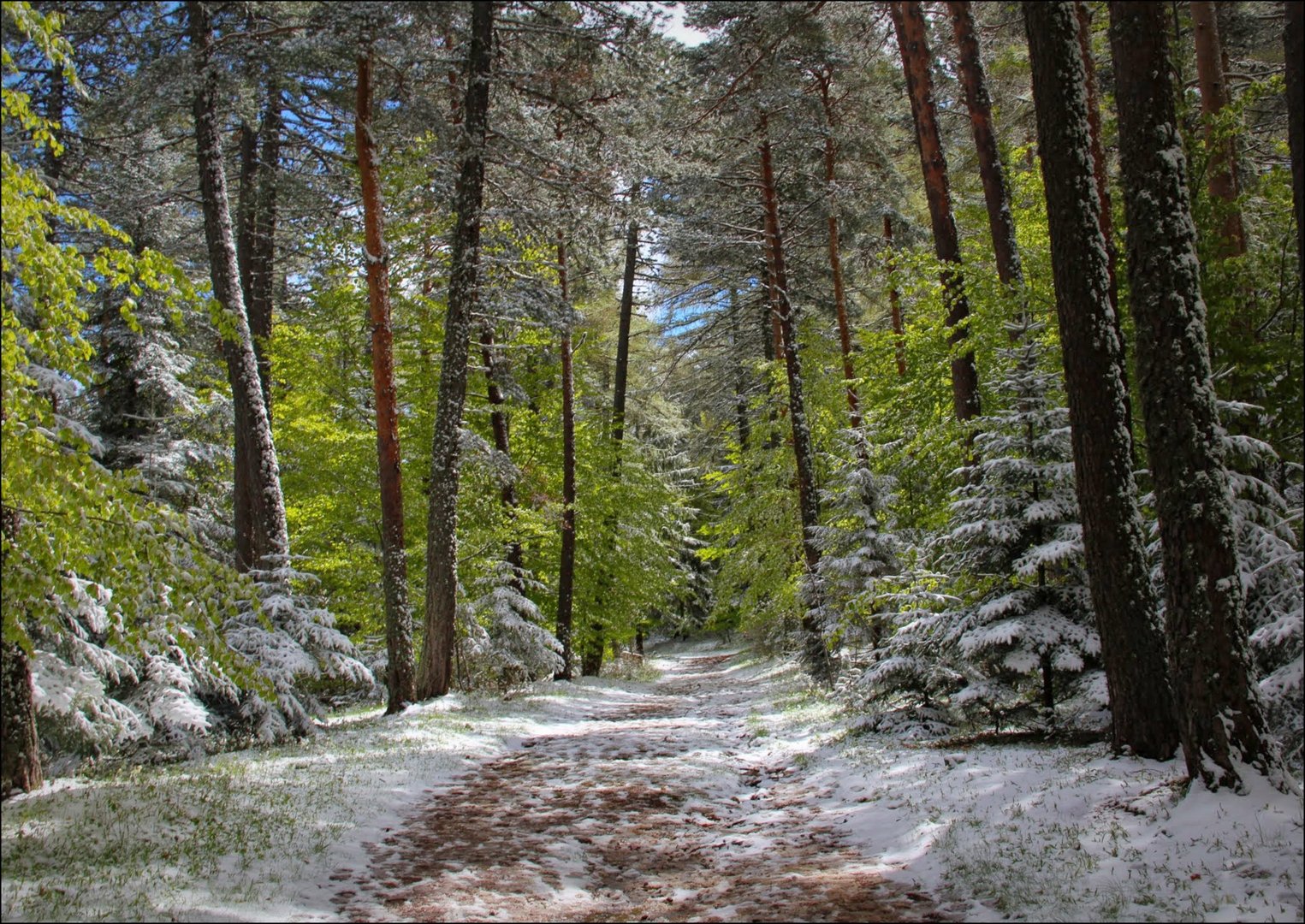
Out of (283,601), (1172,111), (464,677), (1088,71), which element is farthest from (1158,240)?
(464,677)

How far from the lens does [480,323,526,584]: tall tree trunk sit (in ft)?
60.3

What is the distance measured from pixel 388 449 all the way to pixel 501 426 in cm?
618

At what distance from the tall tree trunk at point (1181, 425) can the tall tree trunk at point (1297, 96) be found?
1.21m

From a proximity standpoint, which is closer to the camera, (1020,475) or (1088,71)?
(1020,475)

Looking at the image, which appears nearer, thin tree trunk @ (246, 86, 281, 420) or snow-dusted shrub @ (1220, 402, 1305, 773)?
snow-dusted shrub @ (1220, 402, 1305, 773)

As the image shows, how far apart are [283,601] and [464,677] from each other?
19.5 ft

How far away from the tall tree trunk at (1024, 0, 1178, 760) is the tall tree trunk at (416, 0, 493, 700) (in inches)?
353

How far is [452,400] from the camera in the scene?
44.8 ft

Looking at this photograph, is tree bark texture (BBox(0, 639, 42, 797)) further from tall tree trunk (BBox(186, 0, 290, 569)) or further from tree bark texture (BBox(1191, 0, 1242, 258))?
tree bark texture (BBox(1191, 0, 1242, 258))

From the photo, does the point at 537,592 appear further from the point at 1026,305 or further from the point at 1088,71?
the point at 1088,71

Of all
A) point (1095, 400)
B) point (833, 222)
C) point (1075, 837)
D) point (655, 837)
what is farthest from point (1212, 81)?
point (655, 837)

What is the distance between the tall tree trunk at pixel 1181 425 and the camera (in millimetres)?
5680

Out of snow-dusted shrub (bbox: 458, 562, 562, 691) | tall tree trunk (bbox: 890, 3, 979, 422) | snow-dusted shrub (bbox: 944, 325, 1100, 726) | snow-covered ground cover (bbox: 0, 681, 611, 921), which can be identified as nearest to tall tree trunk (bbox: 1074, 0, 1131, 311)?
snow-dusted shrub (bbox: 944, 325, 1100, 726)

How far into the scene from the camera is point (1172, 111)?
6.07 metres
